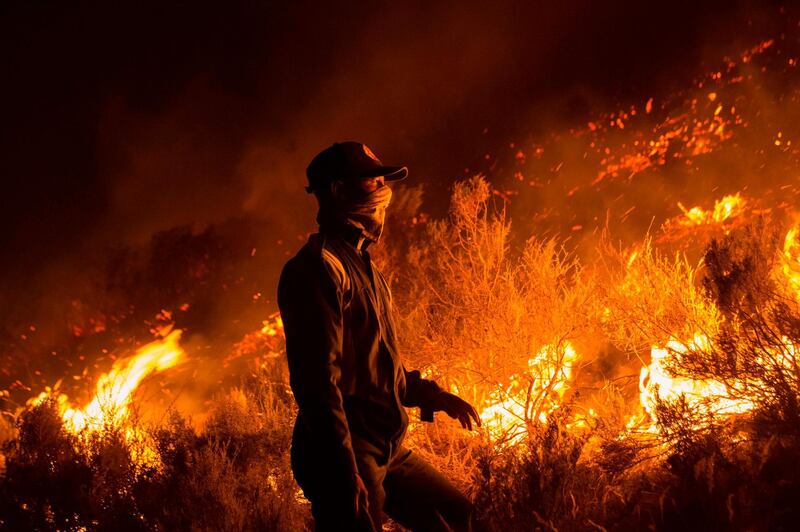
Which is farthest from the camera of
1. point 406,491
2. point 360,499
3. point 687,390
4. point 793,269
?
point 687,390

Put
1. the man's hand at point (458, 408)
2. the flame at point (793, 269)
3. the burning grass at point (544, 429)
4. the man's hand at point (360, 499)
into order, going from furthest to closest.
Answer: the flame at point (793, 269), the burning grass at point (544, 429), the man's hand at point (458, 408), the man's hand at point (360, 499)

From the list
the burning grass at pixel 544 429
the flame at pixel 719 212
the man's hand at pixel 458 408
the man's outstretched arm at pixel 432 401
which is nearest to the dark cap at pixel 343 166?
the man's outstretched arm at pixel 432 401

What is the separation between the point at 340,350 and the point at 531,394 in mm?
6893

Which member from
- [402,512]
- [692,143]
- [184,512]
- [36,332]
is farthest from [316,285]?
[692,143]

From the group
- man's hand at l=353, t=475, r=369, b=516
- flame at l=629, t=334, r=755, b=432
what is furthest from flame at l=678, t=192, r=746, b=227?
man's hand at l=353, t=475, r=369, b=516

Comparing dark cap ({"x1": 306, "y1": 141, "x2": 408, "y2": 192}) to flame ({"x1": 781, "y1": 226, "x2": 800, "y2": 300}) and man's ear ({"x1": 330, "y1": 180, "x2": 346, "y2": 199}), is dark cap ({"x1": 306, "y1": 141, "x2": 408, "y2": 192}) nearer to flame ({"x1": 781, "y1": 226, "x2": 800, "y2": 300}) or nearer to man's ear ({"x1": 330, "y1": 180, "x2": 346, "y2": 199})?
man's ear ({"x1": 330, "y1": 180, "x2": 346, "y2": 199})

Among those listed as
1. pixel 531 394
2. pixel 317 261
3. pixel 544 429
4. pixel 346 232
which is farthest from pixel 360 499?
pixel 531 394

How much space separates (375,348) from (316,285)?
378 millimetres

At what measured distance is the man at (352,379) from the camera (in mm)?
2102

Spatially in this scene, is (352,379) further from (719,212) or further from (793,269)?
(719,212)

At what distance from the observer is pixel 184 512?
5680 millimetres

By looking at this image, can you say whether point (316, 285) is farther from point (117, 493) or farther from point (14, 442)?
point (14, 442)

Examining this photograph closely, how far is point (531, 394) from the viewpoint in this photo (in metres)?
8.69

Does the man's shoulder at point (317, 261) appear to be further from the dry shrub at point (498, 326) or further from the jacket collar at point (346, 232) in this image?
the dry shrub at point (498, 326)
